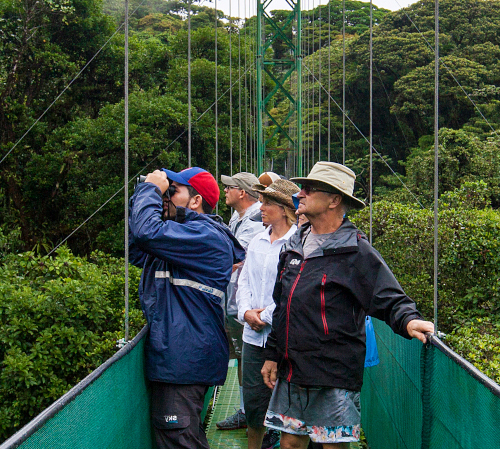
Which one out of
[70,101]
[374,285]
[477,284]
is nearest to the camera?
[374,285]

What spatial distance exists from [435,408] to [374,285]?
0.39 metres

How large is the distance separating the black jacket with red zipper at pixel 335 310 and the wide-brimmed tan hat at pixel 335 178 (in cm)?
17

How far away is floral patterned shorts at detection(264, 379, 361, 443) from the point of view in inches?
75.6

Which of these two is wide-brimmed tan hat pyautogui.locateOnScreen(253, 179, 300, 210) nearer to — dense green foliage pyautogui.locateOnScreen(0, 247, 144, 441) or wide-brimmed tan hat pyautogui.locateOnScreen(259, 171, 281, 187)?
wide-brimmed tan hat pyautogui.locateOnScreen(259, 171, 281, 187)

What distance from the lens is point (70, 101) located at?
12.6m

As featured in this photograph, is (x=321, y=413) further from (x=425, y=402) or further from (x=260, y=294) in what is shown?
(x=260, y=294)

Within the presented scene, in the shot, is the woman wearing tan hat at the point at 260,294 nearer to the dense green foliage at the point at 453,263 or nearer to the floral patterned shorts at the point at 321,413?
the floral patterned shorts at the point at 321,413

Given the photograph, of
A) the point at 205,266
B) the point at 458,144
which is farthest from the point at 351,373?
the point at 458,144

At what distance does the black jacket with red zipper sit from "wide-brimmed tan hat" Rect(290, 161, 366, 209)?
0.57ft

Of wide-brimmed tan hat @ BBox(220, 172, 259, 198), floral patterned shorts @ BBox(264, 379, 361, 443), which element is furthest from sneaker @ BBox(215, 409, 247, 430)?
floral patterned shorts @ BBox(264, 379, 361, 443)

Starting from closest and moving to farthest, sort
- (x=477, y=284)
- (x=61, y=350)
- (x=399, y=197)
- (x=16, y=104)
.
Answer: (x=61, y=350)
(x=477, y=284)
(x=16, y=104)
(x=399, y=197)

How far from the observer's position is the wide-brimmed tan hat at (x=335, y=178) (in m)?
2.04

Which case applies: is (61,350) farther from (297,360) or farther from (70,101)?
(70,101)

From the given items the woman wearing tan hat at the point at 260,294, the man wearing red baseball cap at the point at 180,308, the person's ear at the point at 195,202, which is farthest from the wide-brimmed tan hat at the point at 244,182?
the man wearing red baseball cap at the point at 180,308
